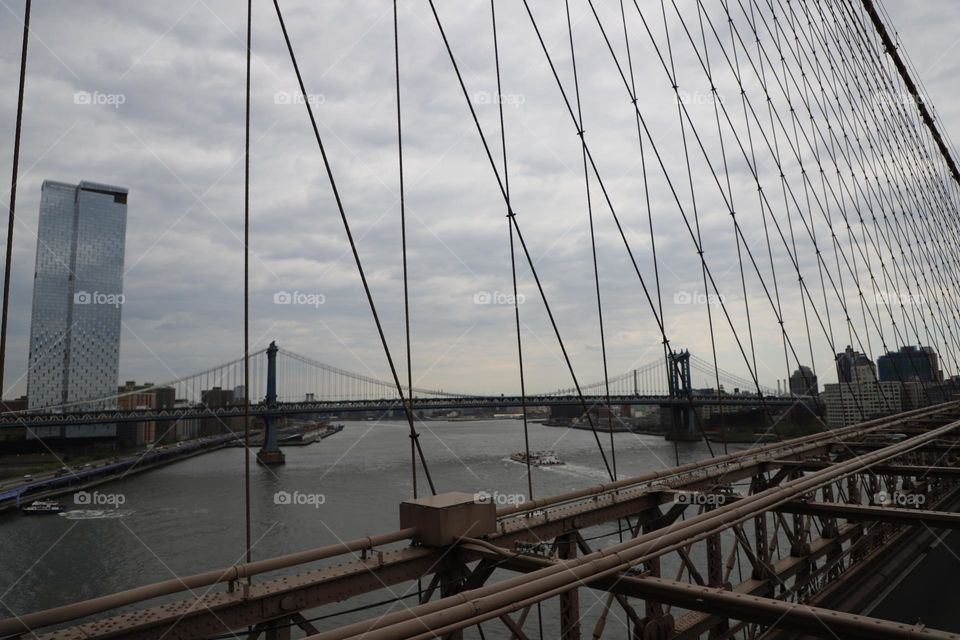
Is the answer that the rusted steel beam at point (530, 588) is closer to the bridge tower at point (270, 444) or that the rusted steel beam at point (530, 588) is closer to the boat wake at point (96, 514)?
the boat wake at point (96, 514)

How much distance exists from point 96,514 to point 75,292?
4832cm

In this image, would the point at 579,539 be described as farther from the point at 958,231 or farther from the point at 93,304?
the point at 93,304

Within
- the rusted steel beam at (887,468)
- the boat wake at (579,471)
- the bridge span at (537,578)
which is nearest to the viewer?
the bridge span at (537,578)

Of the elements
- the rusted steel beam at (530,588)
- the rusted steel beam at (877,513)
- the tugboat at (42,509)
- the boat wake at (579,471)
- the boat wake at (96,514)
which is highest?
the rusted steel beam at (530,588)

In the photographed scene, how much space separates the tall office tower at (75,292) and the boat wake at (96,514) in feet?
117

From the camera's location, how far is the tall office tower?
205ft

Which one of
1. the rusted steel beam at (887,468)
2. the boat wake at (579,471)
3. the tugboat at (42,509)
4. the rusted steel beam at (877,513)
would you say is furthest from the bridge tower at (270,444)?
the rusted steel beam at (877,513)

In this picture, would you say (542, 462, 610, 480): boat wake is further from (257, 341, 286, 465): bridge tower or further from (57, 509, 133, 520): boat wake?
(57, 509, 133, 520): boat wake

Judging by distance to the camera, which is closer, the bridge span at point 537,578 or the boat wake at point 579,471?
the bridge span at point 537,578

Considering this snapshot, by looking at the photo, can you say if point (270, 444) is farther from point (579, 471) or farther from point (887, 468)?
point (887, 468)

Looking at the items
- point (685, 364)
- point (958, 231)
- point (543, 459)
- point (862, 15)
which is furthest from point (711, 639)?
point (685, 364)

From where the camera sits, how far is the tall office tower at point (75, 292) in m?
62.4

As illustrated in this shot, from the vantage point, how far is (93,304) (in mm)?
70438

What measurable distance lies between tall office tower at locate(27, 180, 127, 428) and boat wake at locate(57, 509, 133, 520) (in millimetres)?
35610
